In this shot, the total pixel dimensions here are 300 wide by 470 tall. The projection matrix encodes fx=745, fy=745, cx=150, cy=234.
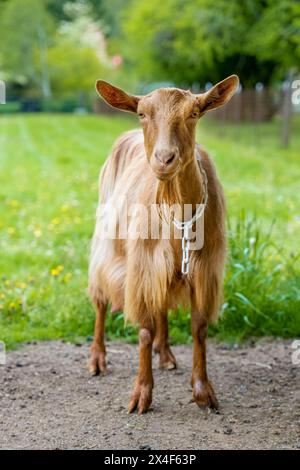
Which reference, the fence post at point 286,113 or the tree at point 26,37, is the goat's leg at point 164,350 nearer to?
the fence post at point 286,113

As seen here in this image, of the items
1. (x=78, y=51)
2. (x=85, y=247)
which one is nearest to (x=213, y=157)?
(x=85, y=247)

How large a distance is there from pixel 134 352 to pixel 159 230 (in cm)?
155

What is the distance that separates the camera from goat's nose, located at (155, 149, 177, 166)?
3.67m

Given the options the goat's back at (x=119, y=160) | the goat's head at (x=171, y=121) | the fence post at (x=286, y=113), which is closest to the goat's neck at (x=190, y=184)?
the goat's head at (x=171, y=121)

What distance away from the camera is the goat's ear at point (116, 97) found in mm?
4075

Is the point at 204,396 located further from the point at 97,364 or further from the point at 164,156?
the point at 164,156

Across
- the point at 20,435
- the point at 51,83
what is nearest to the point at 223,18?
the point at 20,435

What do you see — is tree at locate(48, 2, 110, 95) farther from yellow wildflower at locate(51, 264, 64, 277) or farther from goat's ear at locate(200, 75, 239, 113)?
goat's ear at locate(200, 75, 239, 113)

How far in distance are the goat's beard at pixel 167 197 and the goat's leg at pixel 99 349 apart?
48.6 inches

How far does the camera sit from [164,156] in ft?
12.1

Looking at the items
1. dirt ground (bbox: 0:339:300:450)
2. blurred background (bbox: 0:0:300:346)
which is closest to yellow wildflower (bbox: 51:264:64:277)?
blurred background (bbox: 0:0:300:346)

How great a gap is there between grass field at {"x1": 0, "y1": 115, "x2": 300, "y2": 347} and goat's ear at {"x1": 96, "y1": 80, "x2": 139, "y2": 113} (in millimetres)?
2112

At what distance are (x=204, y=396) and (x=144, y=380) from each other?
371mm

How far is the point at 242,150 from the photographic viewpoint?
18125 millimetres
